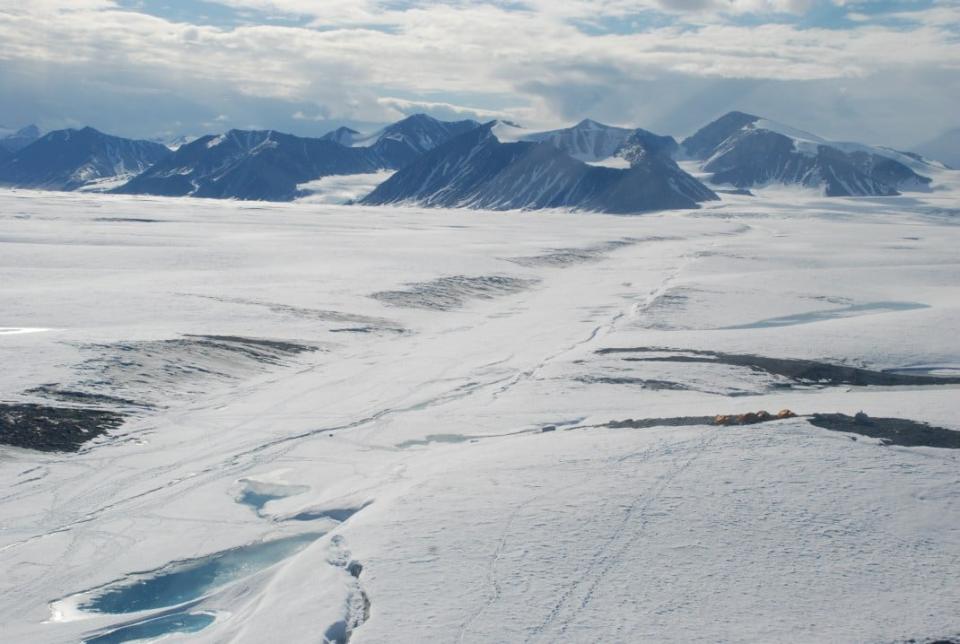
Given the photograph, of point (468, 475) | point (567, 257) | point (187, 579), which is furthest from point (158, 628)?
point (567, 257)

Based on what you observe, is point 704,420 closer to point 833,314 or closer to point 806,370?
point 806,370

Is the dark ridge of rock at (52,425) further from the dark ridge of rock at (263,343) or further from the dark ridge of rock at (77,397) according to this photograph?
the dark ridge of rock at (263,343)

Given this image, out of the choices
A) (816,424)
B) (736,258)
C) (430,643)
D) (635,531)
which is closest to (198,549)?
(430,643)

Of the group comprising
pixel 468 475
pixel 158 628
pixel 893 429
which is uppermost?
pixel 893 429

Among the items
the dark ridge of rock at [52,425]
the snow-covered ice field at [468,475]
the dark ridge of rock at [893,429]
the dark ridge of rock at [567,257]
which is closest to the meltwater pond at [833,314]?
the snow-covered ice field at [468,475]

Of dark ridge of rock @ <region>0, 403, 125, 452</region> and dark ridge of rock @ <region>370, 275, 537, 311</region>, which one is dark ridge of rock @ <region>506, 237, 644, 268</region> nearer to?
dark ridge of rock @ <region>370, 275, 537, 311</region>

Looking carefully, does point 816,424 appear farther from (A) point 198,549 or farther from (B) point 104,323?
(B) point 104,323

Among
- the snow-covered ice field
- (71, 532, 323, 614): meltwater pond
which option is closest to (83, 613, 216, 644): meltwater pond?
the snow-covered ice field

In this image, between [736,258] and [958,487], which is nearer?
[958,487]
